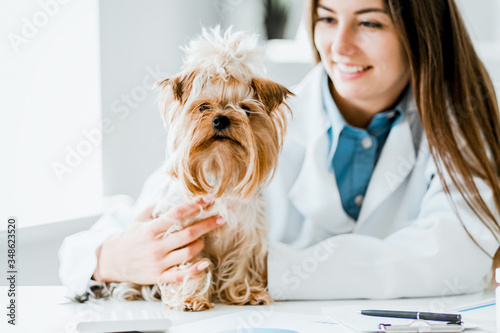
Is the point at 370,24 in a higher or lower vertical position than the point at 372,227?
higher

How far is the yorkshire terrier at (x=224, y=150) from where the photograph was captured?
1.26 metres

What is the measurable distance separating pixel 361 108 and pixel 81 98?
3.95 feet

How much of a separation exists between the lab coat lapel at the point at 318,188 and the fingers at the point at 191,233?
0.43 m

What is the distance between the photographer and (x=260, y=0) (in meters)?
3.42

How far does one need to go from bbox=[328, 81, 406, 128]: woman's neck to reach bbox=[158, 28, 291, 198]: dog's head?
2.11ft

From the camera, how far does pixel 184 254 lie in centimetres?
138

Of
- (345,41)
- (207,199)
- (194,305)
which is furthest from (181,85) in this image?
(345,41)

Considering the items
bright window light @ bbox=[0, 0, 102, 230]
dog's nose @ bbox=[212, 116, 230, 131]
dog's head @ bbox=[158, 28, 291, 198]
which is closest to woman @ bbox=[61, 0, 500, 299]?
dog's head @ bbox=[158, 28, 291, 198]

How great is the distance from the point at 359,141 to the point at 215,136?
0.72 meters

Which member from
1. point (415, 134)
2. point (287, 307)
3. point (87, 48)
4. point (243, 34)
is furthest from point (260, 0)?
point (287, 307)

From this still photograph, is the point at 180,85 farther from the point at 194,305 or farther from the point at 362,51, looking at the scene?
the point at 362,51

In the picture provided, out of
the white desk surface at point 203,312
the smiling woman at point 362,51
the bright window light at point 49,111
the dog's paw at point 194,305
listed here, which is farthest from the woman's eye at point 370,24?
the bright window light at point 49,111

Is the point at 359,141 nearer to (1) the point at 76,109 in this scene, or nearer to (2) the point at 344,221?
(2) the point at 344,221

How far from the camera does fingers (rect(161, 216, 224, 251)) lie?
4.51ft
